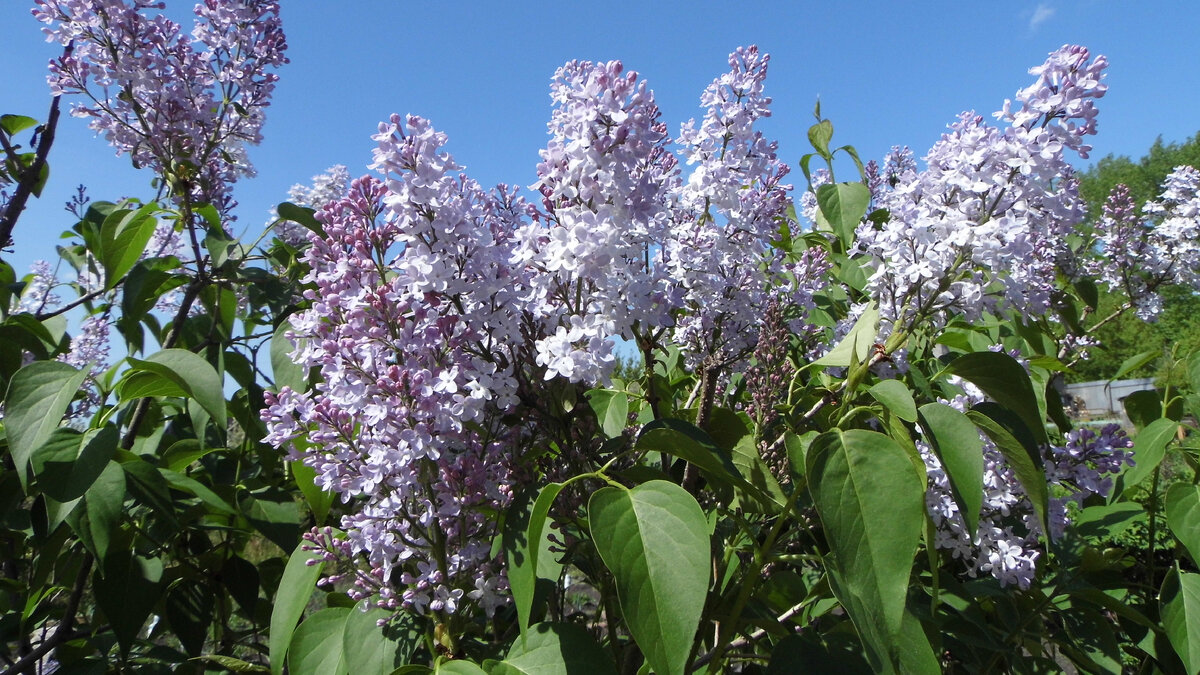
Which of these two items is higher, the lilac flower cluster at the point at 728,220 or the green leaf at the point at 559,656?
the lilac flower cluster at the point at 728,220

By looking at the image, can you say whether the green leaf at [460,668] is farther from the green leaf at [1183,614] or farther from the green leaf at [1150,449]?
the green leaf at [1150,449]

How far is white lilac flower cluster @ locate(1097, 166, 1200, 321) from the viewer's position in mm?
4598

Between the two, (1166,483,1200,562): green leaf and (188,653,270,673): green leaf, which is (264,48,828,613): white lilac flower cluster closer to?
(188,653,270,673): green leaf

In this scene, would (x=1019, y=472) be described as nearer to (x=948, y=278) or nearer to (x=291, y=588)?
(x=948, y=278)

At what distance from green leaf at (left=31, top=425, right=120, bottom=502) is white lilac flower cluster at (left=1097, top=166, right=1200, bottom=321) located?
5121 mm

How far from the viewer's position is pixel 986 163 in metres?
1.22

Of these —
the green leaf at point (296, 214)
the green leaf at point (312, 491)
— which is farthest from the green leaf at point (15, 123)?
the green leaf at point (312, 491)

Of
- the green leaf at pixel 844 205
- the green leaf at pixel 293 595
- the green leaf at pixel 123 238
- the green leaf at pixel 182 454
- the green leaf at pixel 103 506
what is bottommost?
the green leaf at pixel 293 595

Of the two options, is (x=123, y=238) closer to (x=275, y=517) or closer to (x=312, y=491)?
(x=275, y=517)

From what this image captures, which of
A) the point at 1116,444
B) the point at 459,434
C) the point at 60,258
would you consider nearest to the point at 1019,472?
the point at 459,434

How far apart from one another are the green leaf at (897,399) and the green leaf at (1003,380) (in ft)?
0.61

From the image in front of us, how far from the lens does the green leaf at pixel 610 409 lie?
1465mm

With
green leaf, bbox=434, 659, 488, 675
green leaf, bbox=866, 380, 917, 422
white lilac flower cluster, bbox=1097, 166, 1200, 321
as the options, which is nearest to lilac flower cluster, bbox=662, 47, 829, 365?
green leaf, bbox=866, 380, 917, 422

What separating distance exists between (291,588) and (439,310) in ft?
1.98
